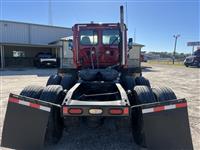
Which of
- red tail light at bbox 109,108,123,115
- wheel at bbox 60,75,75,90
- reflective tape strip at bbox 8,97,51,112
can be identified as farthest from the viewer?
wheel at bbox 60,75,75,90

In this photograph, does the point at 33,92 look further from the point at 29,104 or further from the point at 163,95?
the point at 163,95

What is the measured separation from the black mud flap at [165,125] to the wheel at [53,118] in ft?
5.12

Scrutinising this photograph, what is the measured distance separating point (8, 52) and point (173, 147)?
28.9 m

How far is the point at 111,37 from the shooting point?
6.94m

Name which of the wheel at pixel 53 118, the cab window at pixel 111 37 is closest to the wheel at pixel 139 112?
the wheel at pixel 53 118

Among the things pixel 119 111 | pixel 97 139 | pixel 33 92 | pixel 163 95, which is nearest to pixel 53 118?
pixel 33 92

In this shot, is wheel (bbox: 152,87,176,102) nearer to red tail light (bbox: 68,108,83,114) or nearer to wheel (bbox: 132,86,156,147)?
wheel (bbox: 132,86,156,147)

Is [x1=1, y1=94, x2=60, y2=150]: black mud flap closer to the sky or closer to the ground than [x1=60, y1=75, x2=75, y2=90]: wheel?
closer to the ground

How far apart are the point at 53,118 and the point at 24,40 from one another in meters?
28.5

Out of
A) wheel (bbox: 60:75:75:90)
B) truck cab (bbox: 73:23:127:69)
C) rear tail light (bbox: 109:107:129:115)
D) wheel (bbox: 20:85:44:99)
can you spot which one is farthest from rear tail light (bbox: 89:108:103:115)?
truck cab (bbox: 73:23:127:69)

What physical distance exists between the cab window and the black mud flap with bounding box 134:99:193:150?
13.2ft

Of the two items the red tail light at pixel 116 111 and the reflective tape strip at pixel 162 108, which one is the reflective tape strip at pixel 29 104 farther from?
the reflective tape strip at pixel 162 108

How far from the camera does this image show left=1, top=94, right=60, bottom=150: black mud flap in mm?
3326

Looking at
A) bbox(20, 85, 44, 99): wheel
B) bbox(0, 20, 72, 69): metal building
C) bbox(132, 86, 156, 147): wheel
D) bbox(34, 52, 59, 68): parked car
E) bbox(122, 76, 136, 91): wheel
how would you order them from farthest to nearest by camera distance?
bbox(0, 20, 72, 69): metal building, bbox(34, 52, 59, 68): parked car, bbox(122, 76, 136, 91): wheel, bbox(20, 85, 44, 99): wheel, bbox(132, 86, 156, 147): wheel
